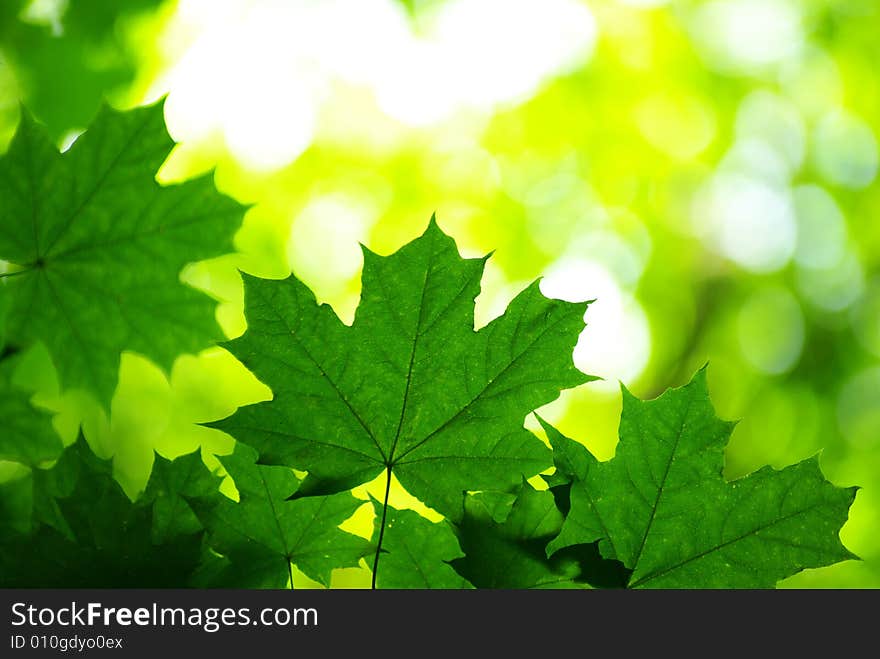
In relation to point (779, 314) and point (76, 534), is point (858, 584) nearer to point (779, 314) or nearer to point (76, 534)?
point (779, 314)

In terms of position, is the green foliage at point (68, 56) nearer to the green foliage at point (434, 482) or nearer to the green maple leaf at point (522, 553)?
the green foliage at point (434, 482)

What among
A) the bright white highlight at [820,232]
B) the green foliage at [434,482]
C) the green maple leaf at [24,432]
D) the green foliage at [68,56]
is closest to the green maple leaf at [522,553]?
the green foliage at [434,482]

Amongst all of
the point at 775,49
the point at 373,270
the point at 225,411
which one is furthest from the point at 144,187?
the point at 775,49

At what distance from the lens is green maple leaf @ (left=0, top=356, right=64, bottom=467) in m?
1.28

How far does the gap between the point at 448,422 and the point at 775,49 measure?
11081 millimetres

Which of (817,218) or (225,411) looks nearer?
(225,411)

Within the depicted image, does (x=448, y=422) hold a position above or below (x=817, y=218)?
below

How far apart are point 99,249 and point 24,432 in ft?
1.19

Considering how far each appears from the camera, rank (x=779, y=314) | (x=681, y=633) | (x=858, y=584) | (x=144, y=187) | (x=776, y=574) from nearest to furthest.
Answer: (x=681, y=633), (x=776, y=574), (x=144, y=187), (x=858, y=584), (x=779, y=314)

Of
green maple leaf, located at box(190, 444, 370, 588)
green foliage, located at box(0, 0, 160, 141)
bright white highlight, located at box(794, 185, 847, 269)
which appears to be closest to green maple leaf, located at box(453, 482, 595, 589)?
green maple leaf, located at box(190, 444, 370, 588)

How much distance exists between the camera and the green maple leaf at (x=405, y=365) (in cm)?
92

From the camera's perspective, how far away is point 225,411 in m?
8.88

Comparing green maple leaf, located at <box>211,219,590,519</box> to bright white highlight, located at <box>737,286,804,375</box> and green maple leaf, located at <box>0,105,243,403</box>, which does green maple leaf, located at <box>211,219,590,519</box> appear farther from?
bright white highlight, located at <box>737,286,804,375</box>

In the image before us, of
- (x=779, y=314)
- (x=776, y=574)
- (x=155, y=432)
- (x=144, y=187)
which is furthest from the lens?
(x=779, y=314)
